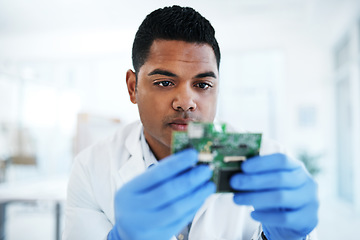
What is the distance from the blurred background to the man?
4.13 meters

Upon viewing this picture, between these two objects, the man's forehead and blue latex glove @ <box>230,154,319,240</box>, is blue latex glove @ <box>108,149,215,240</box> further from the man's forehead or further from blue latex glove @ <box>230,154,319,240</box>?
the man's forehead

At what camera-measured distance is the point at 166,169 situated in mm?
822

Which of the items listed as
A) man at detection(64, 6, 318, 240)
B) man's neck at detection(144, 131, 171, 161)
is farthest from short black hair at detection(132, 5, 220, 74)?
man's neck at detection(144, 131, 171, 161)

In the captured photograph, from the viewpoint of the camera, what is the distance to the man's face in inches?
44.1

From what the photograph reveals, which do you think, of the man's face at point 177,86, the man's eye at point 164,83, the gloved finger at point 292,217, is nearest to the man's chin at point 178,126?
the man's face at point 177,86

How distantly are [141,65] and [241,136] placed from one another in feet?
2.15

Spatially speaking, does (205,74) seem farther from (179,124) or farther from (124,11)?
(124,11)

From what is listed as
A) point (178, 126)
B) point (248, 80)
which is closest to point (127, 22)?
point (248, 80)

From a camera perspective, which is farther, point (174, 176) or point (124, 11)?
point (124, 11)

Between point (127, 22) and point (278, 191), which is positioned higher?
point (127, 22)

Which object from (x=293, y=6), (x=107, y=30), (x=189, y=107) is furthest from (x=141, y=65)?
(x=107, y=30)

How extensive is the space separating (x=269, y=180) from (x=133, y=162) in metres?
0.75

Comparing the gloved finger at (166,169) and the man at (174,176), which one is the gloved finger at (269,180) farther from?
the gloved finger at (166,169)

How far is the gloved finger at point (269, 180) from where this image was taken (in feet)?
2.77
